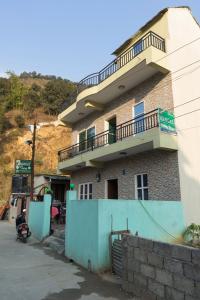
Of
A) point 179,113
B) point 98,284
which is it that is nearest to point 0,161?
point 179,113

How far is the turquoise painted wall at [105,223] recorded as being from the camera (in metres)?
7.29

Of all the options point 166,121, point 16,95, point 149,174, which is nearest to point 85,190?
point 149,174

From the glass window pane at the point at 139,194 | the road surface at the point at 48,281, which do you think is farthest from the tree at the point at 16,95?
the road surface at the point at 48,281

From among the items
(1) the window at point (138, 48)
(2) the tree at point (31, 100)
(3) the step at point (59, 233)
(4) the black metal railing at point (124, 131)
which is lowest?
(3) the step at point (59, 233)

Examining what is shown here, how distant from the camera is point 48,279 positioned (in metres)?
6.75

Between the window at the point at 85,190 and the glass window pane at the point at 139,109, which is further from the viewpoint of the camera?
the window at the point at 85,190

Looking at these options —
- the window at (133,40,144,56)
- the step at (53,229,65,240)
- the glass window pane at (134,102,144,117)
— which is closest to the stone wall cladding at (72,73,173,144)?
the glass window pane at (134,102,144,117)

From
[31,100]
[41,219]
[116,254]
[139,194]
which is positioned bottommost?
[116,254]

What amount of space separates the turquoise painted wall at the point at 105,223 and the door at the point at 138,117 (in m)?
3.92

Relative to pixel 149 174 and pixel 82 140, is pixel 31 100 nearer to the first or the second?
pixel 82 140

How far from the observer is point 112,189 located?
14070 mm

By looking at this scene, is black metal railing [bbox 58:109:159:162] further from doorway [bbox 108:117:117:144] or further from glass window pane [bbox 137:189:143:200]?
glass window pane [bbox 137:189:143:200]

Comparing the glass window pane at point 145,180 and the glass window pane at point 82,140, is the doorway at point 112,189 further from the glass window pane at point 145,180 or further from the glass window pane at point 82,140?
the glass window pane at point 82,140

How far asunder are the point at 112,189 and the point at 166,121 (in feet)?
17.1
